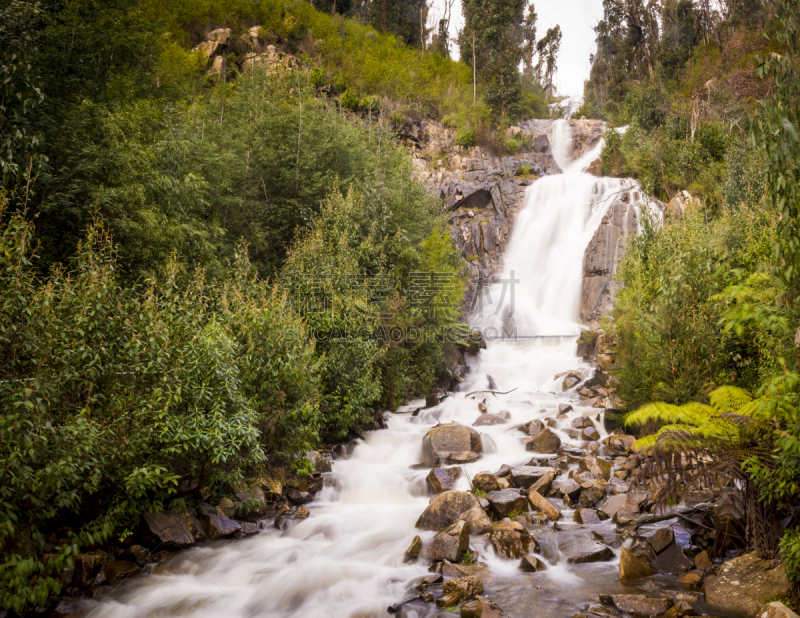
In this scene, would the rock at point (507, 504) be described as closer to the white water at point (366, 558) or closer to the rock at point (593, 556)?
the white water at point (366, 558)

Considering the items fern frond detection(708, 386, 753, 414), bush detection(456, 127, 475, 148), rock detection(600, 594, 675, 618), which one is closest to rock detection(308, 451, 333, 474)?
rock detection(600, 594, 675, 618)

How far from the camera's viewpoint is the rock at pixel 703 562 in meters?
7.47

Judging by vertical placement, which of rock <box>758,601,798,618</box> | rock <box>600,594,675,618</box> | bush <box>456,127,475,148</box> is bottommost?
rock <box>600,594,675,618</box>

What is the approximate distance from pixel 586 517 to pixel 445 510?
274cm

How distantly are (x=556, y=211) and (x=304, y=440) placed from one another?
25.9 m

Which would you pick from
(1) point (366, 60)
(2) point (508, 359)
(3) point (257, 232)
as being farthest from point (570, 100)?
(3) point (257, 232)

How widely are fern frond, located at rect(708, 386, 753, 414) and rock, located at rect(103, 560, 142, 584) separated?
9255 mm

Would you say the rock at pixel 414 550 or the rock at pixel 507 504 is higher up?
the rock at pixel 507 504

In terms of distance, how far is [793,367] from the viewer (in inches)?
238

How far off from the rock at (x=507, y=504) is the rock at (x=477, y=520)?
0.48 metres

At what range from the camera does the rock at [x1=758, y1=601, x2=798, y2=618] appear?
17.7 ft

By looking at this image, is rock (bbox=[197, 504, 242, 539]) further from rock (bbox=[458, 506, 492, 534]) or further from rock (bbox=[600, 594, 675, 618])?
rock (bbox=[600, 594, 675, 618])

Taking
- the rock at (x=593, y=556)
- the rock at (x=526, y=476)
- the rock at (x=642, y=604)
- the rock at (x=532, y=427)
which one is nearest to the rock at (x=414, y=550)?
the rock at (x=593, y=556)

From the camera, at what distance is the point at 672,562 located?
772cm
